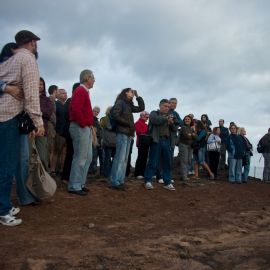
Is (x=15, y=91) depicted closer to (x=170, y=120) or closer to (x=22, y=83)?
(x=22, y=83)

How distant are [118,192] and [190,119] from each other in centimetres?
437

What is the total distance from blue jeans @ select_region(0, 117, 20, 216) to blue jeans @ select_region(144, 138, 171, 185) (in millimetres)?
4676

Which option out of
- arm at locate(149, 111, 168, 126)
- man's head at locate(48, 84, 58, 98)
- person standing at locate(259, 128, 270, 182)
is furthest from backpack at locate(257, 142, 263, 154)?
man's head at locate(48, 84, 58, 98)

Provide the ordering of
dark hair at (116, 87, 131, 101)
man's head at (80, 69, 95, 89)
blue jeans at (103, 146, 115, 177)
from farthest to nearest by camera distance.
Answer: blue jeans at (103, 146, 115, 177)
dark hair at (116, 87, 131, 101)
man's head at (80, 69, 95, 89)

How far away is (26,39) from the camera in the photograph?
531 cm

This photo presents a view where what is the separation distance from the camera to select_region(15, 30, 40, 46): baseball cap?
5.31 m

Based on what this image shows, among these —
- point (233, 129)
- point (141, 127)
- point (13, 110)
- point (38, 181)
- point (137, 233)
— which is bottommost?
point (137, 233)

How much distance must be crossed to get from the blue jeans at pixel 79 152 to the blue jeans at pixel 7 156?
2132 mm

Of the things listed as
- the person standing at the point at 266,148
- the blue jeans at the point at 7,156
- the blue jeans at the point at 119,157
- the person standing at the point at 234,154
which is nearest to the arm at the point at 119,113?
the blue jeans at the point at 119,157

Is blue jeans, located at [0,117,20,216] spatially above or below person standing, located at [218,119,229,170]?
below

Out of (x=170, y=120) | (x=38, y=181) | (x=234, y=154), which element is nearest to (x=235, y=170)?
(x=234, y=154)

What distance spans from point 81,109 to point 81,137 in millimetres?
497

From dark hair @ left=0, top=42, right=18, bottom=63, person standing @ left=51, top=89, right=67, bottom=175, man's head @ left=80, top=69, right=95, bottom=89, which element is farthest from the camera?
person standing @ left=51, top=89, right=67, bottom=175

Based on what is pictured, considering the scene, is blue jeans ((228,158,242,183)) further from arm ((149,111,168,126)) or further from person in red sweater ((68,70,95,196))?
person in red sweater ((68,70,95,196))
